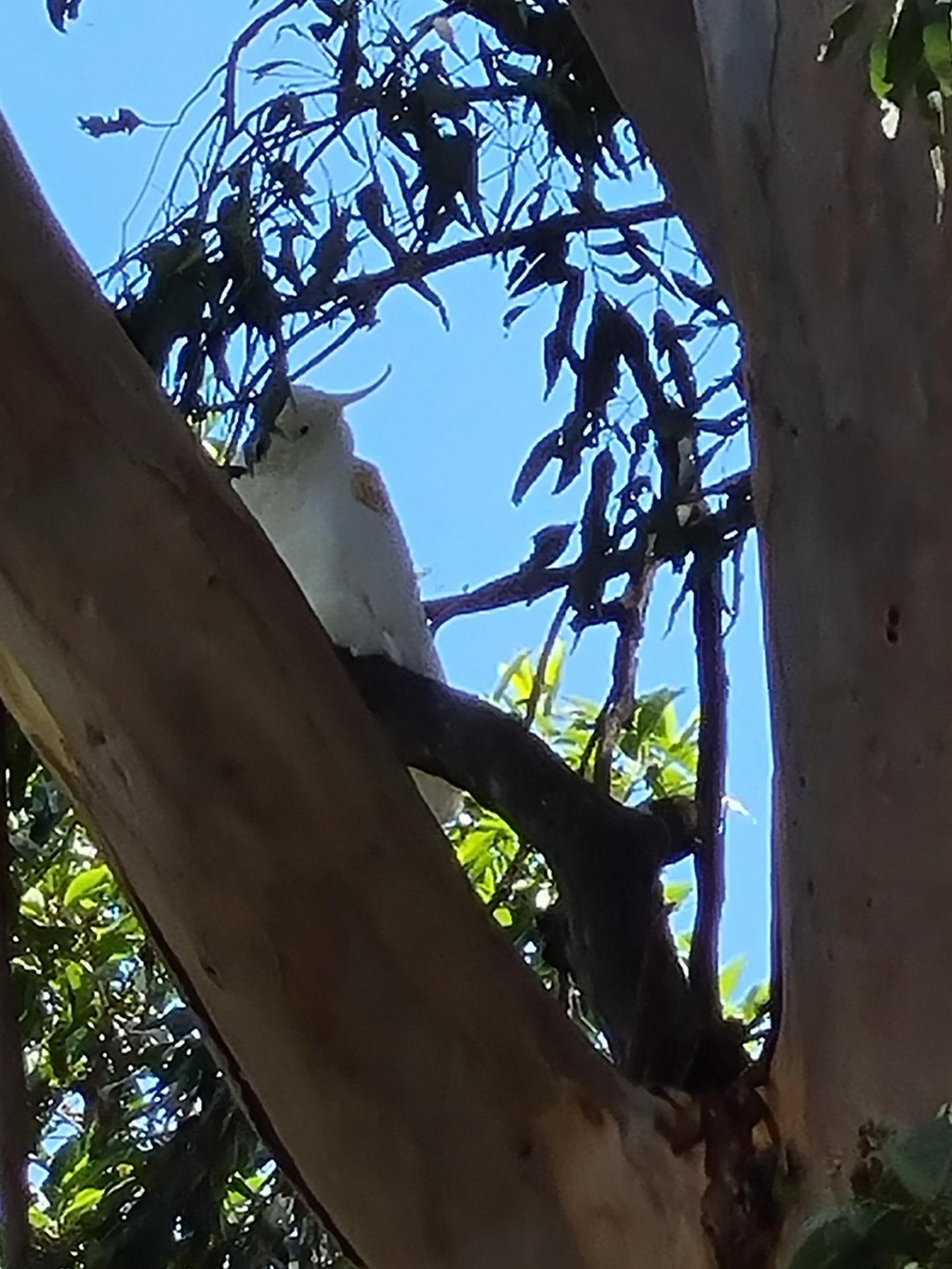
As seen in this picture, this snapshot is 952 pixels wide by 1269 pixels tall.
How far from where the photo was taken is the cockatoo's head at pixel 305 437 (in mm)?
1280

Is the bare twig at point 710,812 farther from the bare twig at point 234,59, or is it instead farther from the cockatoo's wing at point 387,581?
the bare twig at point 234,59

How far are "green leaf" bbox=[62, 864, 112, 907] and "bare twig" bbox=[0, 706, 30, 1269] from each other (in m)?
0.70

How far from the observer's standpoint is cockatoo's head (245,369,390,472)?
128 cm

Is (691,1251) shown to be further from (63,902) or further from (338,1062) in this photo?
(63,902)

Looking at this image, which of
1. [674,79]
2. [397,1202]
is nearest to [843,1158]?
[397,1202]

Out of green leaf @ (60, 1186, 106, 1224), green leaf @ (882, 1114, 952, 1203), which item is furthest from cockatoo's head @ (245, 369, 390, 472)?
green leaf @ (882, 1114, 952, 1203)

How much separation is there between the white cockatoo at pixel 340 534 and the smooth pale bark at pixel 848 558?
0.33 metres

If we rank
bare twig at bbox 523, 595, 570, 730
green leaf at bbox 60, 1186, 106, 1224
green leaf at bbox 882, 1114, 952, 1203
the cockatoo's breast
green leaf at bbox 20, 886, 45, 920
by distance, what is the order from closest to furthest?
green leaf at bbox 882, 1114, 952, 1203 < the cockatoo's breast < bare twig at bbox 523, 595, 570, 730 < green leaf at bbox 60, 1186, 106, 1224 < green leaf at bbox 20, 886, 45, 920

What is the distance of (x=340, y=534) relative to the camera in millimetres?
1234

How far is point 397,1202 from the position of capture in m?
0.86

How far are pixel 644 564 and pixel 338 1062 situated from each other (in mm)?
A: 591

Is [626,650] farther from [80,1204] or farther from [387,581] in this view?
[80,1204]

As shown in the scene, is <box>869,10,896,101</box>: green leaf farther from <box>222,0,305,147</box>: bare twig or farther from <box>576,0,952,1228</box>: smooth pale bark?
<box>222,0,305,147</box>: bare twig

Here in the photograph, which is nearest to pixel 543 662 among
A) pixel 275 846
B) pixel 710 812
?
pixel 710 812
